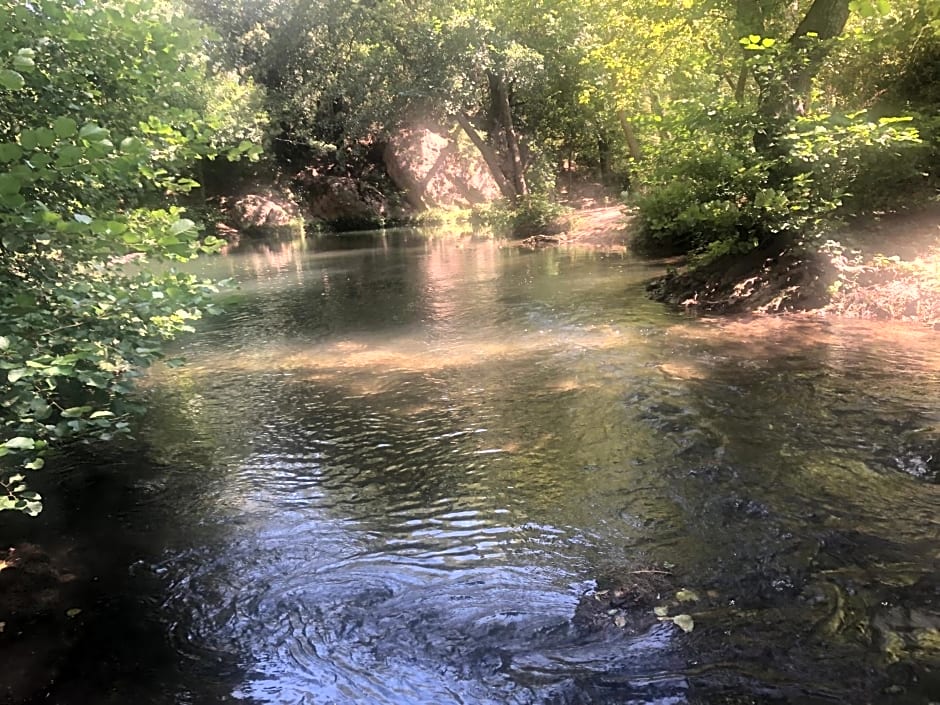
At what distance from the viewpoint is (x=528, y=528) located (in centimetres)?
514

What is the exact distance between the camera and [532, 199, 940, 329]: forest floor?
10484mm

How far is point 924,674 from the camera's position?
3.32 meters

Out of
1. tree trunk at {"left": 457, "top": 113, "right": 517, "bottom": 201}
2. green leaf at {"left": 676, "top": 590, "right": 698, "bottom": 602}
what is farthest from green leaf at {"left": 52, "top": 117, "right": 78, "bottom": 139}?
tree trunk at {"left": 457, "top": 113, "right": 517, "bottom": 201}

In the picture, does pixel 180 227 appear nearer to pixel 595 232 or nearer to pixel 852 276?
pixel 852 276

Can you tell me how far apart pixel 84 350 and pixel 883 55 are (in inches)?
562

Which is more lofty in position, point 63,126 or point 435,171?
point 435,171

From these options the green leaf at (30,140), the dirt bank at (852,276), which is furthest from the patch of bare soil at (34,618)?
the dirt bank at (852,276)

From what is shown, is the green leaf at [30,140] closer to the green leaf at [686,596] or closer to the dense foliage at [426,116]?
the dense foliage at [426,116]

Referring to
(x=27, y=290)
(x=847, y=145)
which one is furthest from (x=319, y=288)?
(x=27, y=290)

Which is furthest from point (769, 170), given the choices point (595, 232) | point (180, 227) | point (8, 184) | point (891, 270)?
point (595, 232)

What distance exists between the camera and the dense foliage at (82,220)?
11.8 feet

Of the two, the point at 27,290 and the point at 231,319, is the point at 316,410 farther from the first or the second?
the point at 231,319

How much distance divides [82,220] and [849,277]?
11.6 metres

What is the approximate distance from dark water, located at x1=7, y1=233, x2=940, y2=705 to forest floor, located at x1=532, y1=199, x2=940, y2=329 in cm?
85
